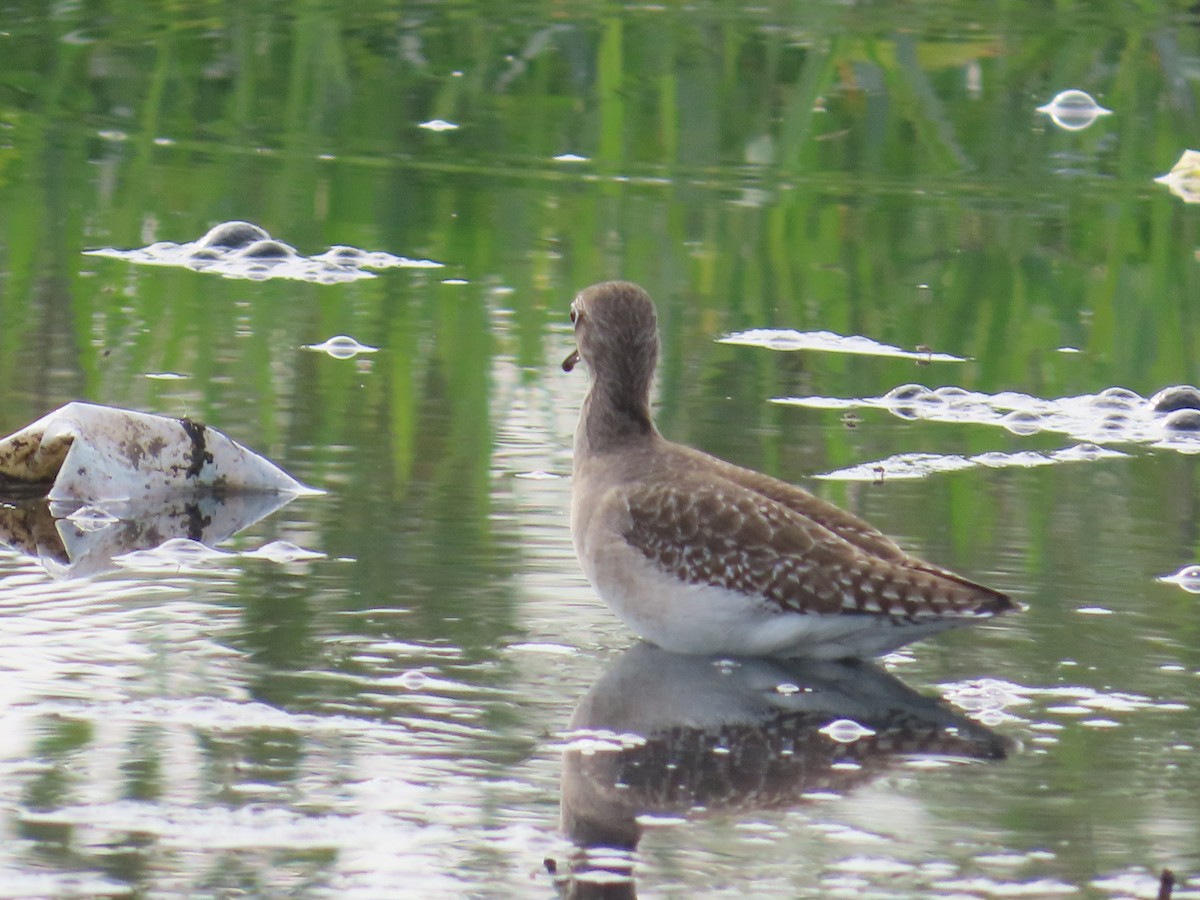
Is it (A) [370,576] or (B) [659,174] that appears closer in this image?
(A) [370,576]

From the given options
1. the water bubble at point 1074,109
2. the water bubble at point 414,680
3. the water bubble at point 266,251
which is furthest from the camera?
the water bubble at point 1074,109

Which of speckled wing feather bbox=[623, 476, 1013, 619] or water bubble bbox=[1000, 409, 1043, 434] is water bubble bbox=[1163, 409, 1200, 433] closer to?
water bubble bbox=[1000, 409, 1043, 434]

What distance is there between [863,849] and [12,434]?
3.31m

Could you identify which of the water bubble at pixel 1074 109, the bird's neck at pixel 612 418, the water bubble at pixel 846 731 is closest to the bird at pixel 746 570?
the bird's neck at pixel 612 418

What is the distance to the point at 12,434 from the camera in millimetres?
6500

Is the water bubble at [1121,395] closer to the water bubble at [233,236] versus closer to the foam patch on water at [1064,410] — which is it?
the foam patch on water at [1064,410]

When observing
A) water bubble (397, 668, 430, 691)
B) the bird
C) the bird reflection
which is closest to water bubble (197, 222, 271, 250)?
the bird

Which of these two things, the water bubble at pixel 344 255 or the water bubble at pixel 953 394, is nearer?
the water bubble at pixel 953 394

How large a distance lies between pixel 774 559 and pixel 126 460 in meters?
2.08

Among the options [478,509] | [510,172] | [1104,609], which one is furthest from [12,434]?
[510,172]

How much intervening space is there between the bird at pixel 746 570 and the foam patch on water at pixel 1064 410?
72.3 inches

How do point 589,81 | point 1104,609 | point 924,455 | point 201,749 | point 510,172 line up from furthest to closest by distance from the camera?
point 589,81
point 510,172
point 924,455
point 1104,609
point 201,749

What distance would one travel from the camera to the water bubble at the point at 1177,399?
24.3ft

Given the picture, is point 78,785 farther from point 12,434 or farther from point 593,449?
point 12,434
